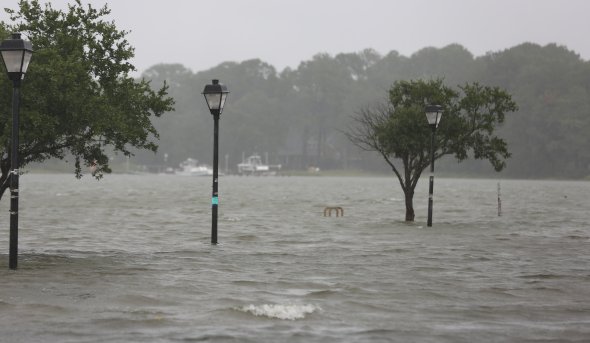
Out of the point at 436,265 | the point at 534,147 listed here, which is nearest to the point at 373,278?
the point at 436,265

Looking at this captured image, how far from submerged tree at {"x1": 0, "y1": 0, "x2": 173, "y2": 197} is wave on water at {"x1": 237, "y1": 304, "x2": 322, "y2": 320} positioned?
761 centimetres

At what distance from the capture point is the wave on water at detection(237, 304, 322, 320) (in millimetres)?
12711

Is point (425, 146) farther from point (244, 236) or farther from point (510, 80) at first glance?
point (510, 80)

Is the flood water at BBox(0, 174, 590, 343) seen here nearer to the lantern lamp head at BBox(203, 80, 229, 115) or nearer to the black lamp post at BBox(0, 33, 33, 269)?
the black lamp post at BBox(0, 33, 33, 269)

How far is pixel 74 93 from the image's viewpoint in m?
19.2

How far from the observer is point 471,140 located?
36312mm

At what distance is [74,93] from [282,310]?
8.53 metres

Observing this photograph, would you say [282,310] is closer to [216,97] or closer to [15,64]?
[15,64]

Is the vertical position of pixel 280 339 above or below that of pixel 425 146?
below

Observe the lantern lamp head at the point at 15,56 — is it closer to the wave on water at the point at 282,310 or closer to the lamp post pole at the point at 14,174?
the lamp post pole at the point at 14,174

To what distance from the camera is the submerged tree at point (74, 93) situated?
19.0 metres

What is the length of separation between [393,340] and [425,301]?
11.4ft

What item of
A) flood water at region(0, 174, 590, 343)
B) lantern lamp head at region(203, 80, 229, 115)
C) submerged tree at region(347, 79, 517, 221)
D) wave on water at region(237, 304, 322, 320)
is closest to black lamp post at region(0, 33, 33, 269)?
flood water at region(0, 174, 590, 343)

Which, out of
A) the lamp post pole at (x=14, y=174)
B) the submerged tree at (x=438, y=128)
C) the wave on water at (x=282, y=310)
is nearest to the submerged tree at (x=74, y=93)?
the lamp post pole at (x=14, y=174)
